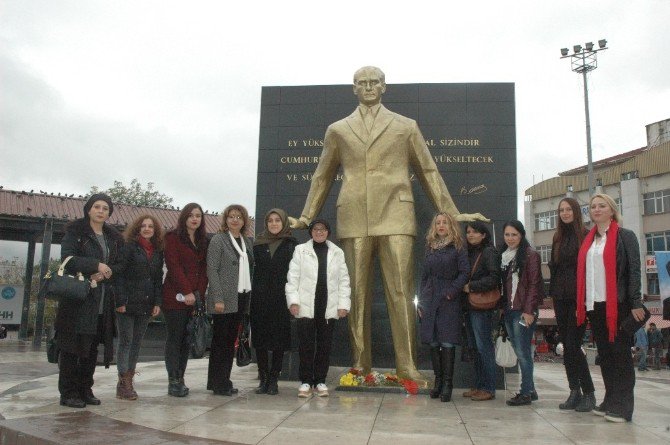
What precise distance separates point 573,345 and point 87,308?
14.3 ft

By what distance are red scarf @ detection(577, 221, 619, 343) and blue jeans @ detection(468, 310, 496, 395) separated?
3.02ft

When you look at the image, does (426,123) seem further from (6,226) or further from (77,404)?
(6,226)

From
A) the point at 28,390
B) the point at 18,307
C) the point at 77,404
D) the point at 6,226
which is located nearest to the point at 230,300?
the point at 77,404

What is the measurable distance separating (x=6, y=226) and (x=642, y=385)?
72.7 feet

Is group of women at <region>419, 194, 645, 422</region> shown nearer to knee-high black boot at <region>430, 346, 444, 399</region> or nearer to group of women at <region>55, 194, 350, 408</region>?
knee-high black boot at <region>430, 346, 444, 399</region>

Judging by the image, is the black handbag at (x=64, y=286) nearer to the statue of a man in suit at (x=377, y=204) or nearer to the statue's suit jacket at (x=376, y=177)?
the statue of a man in suit at (x=377, y=204)

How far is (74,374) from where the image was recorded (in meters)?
5.09

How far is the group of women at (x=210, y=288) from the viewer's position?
5.28 m

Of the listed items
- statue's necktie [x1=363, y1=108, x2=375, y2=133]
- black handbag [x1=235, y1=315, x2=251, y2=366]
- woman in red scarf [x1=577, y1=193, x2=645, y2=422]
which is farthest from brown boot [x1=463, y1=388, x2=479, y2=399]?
statue's necktie [x1=363, y1=108, x2=375, y2=133]

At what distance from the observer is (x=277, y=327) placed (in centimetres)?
581

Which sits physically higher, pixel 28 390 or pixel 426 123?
pixel 426 123

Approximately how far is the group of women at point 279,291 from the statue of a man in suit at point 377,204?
42cm

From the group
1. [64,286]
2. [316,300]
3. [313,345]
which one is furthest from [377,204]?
[64,286]

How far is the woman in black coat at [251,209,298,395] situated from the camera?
5816 mm
